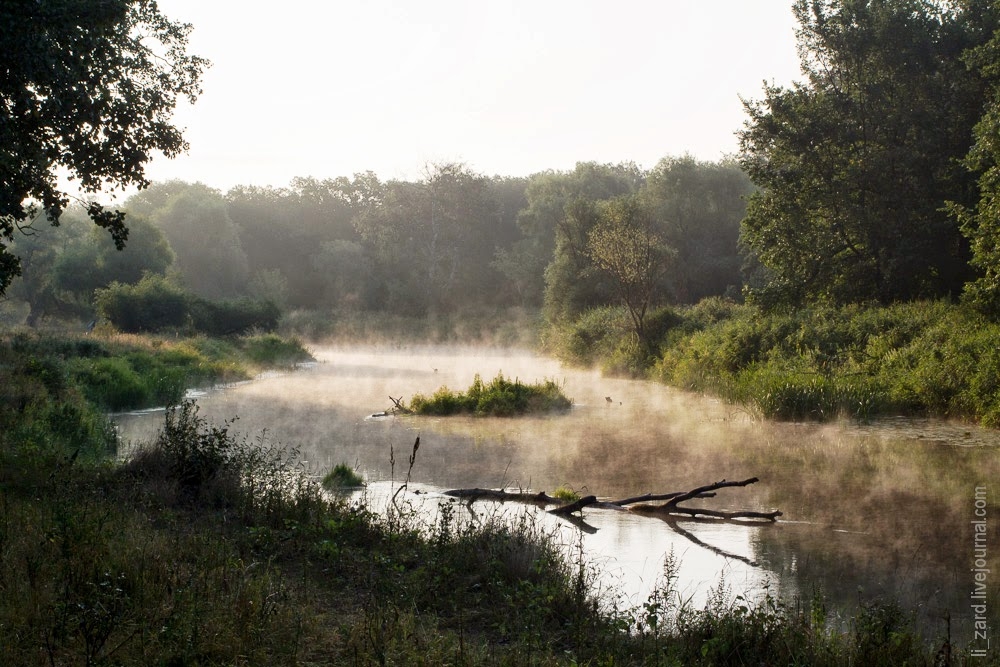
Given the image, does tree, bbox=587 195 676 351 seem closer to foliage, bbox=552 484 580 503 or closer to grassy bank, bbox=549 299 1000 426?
grassy bank, bbox=549 299 1000 426

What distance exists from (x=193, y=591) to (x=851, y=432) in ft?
51.3

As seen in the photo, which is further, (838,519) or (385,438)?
(385,438)

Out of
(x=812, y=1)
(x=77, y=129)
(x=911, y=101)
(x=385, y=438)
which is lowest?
(x=385, y=438)

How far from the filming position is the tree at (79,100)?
11172 millimetres

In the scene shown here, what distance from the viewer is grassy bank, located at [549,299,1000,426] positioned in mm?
19469

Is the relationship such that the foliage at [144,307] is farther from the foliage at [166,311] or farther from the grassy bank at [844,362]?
the grassy bank at [844,362]

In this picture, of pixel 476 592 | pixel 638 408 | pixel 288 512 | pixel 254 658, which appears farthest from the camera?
pixel 638 408

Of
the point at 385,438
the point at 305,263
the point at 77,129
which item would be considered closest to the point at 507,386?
the point at 385,438

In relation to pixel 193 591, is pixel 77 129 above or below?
above

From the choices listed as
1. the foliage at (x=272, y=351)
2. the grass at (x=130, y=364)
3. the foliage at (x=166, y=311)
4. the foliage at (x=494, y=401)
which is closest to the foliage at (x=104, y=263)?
the foliage at (x=166, y=311)

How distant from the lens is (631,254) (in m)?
37.8

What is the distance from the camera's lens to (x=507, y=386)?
23422mm

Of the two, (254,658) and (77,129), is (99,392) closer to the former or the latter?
(77,129)

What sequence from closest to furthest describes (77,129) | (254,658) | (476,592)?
(254,658), (476,592), (77,129)
